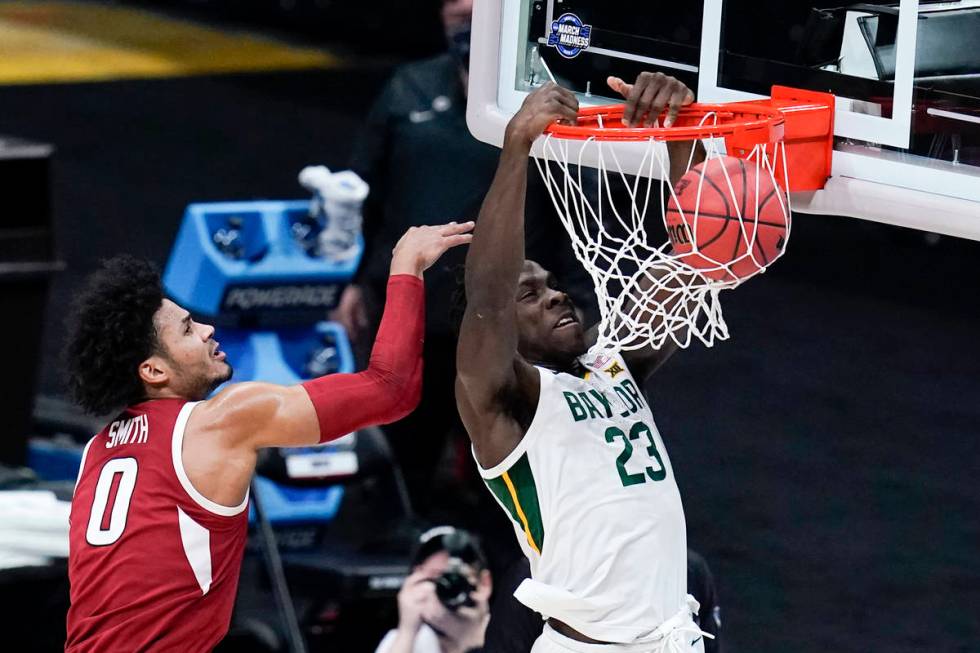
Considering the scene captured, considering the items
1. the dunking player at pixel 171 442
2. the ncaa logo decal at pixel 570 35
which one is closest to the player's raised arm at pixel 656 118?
the ncaa logo decal at pixel 570 35

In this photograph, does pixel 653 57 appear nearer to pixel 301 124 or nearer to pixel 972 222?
pixel 972 222

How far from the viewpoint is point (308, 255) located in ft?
20.9

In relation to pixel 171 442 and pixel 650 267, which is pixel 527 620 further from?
pixel 171 442

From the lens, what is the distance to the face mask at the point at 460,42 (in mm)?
6117

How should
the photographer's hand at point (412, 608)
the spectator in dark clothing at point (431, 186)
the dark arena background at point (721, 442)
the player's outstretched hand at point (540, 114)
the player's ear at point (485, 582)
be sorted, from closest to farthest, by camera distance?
the player's outstretched hand at point (540, 114)
the photographer's hand at point (412, 608)
the player's ear at point (485, 582)
the dark arena background at point (721, 442)
the spectator in dark clothing at point (431, 186)

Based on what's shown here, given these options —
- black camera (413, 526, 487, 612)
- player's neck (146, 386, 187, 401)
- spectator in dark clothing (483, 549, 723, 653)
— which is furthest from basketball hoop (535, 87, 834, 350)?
black camera (413, 526, 487, 612)

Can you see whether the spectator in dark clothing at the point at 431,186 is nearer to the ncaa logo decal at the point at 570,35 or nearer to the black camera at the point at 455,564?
the black camera at the point at 455,564

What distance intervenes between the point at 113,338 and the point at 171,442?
12.3 inches

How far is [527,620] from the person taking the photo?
14.6ft

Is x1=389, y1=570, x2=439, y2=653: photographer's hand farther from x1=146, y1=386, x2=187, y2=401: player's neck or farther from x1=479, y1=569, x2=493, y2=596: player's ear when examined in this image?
x1=146, y1=386, x2=187, y2=401: player's neck

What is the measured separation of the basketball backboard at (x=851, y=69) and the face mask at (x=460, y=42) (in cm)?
142

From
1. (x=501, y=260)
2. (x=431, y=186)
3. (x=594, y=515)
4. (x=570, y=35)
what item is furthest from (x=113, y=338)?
(x=431, y=186)

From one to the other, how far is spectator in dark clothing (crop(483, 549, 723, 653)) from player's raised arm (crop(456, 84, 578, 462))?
0.89 metres

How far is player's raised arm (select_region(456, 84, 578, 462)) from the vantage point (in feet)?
12.1
